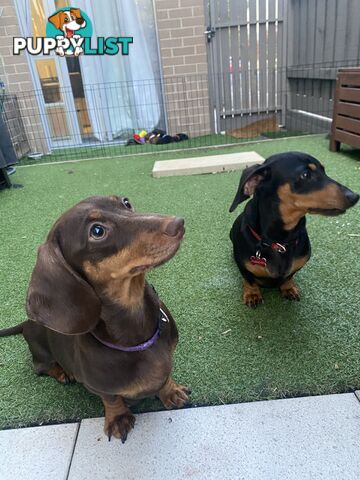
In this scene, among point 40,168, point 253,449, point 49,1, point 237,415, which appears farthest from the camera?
point 49,1

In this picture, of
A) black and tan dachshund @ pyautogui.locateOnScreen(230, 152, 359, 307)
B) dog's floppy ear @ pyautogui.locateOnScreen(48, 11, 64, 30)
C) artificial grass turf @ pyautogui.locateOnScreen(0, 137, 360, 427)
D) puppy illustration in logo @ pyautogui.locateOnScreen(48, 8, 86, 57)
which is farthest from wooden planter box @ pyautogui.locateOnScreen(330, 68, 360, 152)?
dog's floppy ear @ pyautogui.locateOnScreen(48, 11, 64, 30)

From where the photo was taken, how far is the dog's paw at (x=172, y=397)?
1.76 metres

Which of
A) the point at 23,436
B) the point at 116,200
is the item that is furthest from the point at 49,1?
the point at 23,436

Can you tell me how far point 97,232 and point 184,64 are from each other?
7229 millimetres

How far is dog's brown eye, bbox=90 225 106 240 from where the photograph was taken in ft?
4.53

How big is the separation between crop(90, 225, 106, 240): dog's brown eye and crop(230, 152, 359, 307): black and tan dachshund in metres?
1.06

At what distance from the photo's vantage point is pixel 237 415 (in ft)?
5.50

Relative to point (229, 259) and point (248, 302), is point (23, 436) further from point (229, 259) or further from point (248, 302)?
point (229, 259)

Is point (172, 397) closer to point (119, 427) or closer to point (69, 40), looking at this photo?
point (119, 427)

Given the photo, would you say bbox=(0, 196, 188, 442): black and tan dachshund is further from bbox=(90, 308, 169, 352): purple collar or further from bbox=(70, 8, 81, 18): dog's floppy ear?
bbox=(70, 8, 81, 18): dog's floppy ear

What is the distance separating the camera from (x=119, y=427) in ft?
5.43


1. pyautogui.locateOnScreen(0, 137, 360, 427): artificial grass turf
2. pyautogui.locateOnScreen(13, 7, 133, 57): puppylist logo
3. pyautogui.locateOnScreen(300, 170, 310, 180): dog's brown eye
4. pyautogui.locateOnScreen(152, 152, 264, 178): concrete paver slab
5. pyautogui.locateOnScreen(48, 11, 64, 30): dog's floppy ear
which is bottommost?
pyautogui.locateOnScreen(0, 137, 360, 427): artificial grass turf

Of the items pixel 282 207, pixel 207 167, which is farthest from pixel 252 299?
pixel 207 167

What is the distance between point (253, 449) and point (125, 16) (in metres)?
8.00
